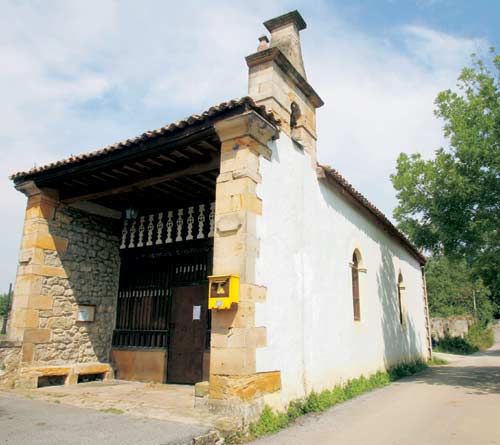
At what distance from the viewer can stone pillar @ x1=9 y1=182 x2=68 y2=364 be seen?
23.4 ft

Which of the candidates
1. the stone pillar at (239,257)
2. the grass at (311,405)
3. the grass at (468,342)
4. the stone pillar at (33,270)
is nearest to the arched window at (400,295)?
the grass at (311,405)

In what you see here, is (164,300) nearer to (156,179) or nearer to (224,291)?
(156,179)

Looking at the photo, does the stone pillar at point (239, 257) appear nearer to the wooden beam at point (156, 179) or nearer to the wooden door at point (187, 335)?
the wooden beam at point (156, 179)

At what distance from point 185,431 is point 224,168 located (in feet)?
10.5

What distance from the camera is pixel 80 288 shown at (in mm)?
8219

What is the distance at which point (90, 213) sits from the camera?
28.2ft

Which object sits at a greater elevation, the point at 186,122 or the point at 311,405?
the point at 186,122

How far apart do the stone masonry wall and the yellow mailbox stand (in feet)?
13.2

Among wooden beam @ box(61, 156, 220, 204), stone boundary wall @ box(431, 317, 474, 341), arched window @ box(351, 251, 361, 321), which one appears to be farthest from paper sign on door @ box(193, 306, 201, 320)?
stone boundary wall @ box(431, 317, 474, 341)

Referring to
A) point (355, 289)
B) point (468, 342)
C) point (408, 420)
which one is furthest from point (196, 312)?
point (468, 342)

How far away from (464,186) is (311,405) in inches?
236

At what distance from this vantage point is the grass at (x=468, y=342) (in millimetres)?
22750

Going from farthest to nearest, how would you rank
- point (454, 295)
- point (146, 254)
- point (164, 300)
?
point (454, 295), point (146, 254), point (164, 300)

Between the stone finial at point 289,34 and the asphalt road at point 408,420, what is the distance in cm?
609
